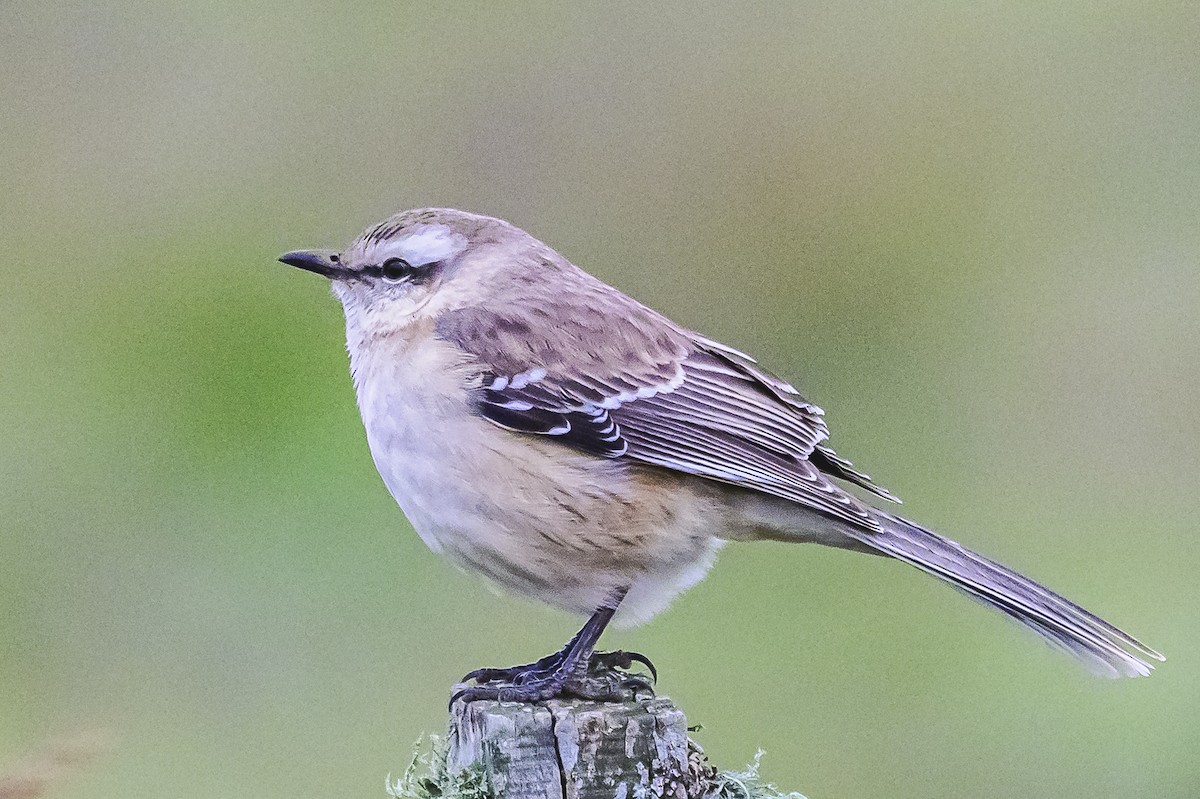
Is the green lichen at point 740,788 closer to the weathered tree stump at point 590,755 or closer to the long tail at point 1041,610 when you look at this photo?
the weathered tree stump at point 590,755

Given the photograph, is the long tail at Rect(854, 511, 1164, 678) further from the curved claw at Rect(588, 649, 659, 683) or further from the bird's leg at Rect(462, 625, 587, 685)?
the bird's leg at Rect(462, 625, 587, 685)

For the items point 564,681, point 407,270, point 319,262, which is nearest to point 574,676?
point 564,681

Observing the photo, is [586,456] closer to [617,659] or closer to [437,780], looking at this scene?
[617,659]

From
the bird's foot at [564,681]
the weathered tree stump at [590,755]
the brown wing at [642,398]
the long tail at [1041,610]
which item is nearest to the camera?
the weathered tree stump at [590,755]

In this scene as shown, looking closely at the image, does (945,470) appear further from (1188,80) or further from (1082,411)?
(1188,80)

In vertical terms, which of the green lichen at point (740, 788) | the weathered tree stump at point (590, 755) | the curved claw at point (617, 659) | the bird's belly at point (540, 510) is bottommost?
the weathered tree stump at point (590, 755)

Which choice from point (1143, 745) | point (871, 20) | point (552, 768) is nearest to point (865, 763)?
point (1143, 745)

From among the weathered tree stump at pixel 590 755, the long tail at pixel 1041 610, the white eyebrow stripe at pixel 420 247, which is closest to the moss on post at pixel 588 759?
the weathered tree stump at pixel 590 755
